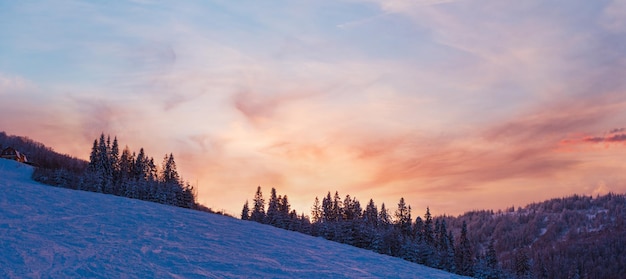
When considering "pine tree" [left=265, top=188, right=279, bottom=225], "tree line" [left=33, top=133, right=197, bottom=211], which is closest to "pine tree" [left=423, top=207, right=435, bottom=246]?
"pine tree" [left=265, top=188, right=279, bottom=225]

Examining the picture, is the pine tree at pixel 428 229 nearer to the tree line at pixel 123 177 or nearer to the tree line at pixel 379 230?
the tree line at pixel 379 230

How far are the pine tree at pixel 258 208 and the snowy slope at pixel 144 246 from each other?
5597 cm

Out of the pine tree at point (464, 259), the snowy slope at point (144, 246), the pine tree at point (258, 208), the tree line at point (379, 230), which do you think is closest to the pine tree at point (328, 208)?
the tree line at point (379, 230)

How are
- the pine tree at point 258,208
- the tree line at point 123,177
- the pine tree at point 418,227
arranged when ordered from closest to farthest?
the tree line at point 123,177 < the pine tree at point 258,208 < the pine tree at point 418,227

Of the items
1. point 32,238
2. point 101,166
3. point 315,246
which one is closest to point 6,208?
point 32,238

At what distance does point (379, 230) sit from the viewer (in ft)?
329

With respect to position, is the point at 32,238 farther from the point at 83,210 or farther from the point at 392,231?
the point at 392,231

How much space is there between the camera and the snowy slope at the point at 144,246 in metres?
24.7

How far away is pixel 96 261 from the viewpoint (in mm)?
25000

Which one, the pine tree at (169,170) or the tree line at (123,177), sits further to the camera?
the pine tree at (169,170)

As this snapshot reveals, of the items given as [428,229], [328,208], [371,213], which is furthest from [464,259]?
[328,208]

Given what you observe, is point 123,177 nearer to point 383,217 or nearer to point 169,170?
point 169,170

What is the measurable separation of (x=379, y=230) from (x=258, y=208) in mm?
25400

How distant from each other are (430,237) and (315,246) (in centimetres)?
7774
